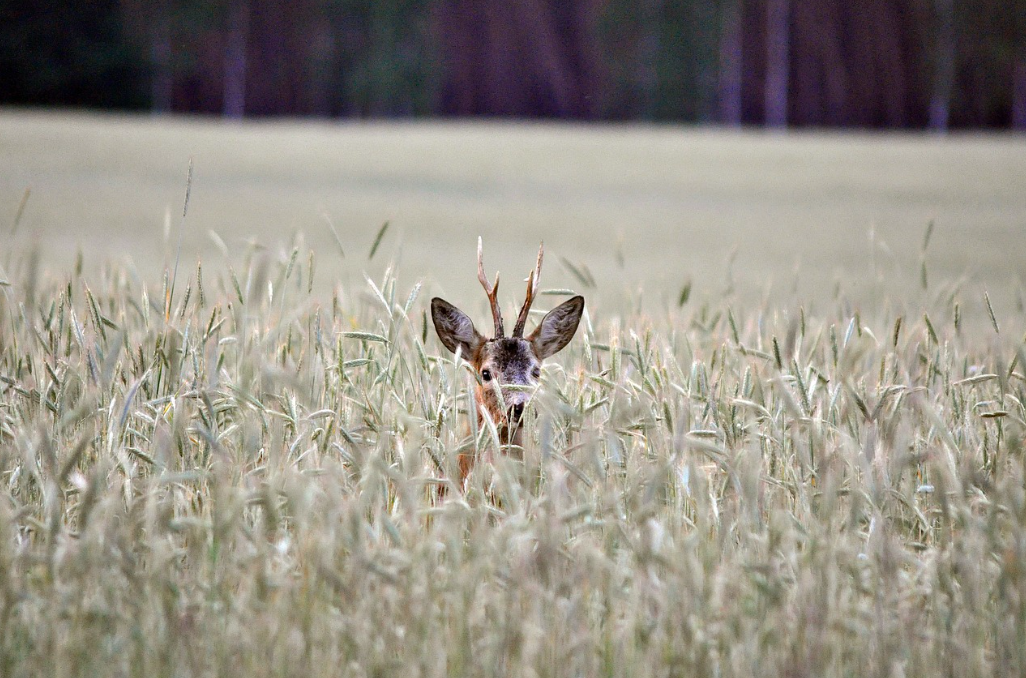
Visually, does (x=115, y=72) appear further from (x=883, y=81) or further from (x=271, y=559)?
(x=271, y=559)

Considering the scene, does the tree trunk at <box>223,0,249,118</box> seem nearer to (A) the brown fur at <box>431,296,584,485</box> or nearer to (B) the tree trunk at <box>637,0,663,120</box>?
(B) the tree trunk at <box>637,0,663,120</box>

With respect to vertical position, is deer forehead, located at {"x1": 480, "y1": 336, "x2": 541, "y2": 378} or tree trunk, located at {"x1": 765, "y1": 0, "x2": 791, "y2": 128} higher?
tree trunk, located at {"x1": 765, "y1": 0, "x2": 791, "y2": 128}

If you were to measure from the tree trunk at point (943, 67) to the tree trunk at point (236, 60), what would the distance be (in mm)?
10751

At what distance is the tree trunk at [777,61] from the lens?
53.0 feet

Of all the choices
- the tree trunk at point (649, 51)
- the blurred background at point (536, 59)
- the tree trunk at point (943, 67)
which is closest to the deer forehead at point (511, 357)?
the blurred background at point (536, 59)

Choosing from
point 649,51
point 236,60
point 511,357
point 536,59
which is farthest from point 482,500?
point 236,60

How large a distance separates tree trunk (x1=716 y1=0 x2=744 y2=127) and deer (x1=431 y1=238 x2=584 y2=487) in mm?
14380

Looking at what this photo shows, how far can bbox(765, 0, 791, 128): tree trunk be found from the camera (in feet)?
53.0

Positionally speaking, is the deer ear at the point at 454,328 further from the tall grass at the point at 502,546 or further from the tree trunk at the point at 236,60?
the tree trunk at the point at 236,60

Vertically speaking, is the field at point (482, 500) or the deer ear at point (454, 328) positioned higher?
the deer ear at point (454, 328)

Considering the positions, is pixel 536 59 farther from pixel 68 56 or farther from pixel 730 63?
pixel 68 56

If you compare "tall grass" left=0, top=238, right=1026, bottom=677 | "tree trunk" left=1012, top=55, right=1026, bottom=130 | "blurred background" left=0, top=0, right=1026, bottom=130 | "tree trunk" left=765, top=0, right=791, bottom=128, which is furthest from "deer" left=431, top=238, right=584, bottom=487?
"tree trunk" left=765, top=0, right=791, bottom=128

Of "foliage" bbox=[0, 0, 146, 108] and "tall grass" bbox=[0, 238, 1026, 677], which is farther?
"foliage" bbox=[0, 0, 146, 108]

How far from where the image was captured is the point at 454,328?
309 cm
